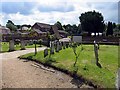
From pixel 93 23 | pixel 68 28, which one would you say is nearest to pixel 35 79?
pixel 93 23

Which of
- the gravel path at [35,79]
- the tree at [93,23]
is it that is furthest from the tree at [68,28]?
the gravel path at [35,79]

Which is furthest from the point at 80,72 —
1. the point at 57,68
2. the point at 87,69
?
the point at 57,68

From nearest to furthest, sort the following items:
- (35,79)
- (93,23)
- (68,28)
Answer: (35,79) < (93,23) < (68,28)

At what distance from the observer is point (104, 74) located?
11.0m

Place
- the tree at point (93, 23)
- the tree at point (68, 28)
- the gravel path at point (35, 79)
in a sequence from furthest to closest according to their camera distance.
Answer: the tree at point (68, 28) < the tree at point (93, 23) < the gravel path at point (35, 79)

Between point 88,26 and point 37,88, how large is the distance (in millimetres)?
57776

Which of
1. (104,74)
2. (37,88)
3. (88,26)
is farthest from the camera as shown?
(88,26)

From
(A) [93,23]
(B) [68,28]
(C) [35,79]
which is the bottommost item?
(C) [35,79]

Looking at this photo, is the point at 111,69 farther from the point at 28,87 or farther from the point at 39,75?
the point at 28,87

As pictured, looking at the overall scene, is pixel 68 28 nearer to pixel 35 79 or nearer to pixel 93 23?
pixel 93 23

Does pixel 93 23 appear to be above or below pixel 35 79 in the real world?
above

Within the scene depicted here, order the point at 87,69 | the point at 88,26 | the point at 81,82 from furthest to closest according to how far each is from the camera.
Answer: the point at 88,26 < the point at 87,69 < the point at 81,82

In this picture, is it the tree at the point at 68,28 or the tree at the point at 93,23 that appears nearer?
the tree at the point at 93,23

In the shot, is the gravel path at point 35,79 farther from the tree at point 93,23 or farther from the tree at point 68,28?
the tree at point 68,28
